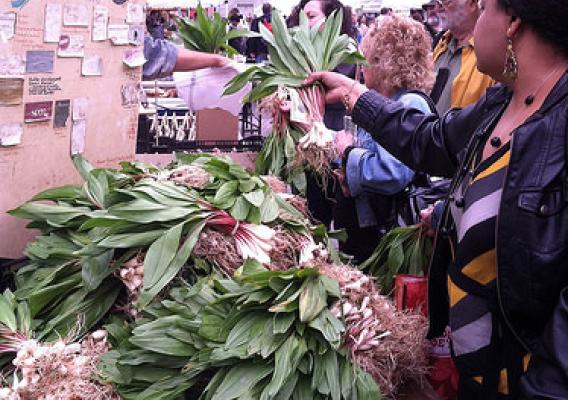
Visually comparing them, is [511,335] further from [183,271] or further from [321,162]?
[321,162]

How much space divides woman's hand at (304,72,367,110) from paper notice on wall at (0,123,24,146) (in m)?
1.14

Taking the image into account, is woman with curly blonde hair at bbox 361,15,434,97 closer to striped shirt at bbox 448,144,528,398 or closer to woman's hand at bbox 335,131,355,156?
woman's hand at bbox 335,131,355,156

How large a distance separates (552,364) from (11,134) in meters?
1.83

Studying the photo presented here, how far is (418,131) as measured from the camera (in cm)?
211

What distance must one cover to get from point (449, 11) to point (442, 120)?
2.10 m

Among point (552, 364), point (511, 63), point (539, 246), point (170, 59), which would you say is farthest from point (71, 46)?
point (552, 364)

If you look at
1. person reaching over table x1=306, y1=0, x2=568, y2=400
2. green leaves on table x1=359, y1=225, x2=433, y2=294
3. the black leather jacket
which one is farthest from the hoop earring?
green leaves on table x1=359, y1=225, x2=433, y2=294

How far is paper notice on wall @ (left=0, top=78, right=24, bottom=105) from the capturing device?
2199mm

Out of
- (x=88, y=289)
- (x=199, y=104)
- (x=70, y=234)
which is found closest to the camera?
(x=88, y=289)

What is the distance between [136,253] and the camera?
2.00m

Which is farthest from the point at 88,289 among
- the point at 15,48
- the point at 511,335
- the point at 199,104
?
the point at 199,104

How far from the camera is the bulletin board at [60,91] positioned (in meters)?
2.24

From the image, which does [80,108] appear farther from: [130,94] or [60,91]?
[130,94]

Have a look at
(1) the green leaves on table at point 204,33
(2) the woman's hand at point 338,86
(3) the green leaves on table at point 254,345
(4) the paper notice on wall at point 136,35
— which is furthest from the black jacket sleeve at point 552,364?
(1) the green leaves on table at point 204,33
